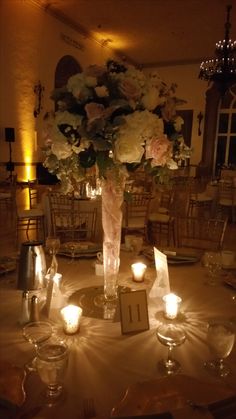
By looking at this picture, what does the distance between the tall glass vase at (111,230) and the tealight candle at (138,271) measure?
0.23 meters

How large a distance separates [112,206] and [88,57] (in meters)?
9.31

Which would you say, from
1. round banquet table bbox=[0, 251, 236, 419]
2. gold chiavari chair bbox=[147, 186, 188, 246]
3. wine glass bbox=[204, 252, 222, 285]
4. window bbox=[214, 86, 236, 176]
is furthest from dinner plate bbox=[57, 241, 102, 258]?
window bbox=[214, 86, 236, 176]

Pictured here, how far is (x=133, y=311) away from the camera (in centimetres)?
117

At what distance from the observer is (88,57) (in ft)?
31.6

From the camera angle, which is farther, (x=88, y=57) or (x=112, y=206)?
(x=88, y=57)

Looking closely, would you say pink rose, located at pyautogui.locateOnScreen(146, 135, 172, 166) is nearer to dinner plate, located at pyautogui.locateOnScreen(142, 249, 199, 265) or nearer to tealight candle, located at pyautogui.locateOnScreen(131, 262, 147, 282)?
tealight candle, located at pyautogui.locateOnScreen(131, 262, 147, 282)

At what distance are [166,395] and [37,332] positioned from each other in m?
0.45

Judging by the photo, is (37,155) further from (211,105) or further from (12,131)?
(211,105)

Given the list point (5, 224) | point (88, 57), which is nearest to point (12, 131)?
point (5, 224)

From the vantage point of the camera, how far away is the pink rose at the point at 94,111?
117 centimetres

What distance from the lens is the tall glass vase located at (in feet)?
4.39

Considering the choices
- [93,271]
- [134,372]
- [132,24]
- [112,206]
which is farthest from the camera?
[132,24]

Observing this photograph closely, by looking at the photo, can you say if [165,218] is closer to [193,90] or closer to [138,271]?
[138,271]

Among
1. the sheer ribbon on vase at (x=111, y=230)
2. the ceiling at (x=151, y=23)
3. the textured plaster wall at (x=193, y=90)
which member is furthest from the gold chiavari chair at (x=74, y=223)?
the textured plaster wall at (x=193, y=90)
